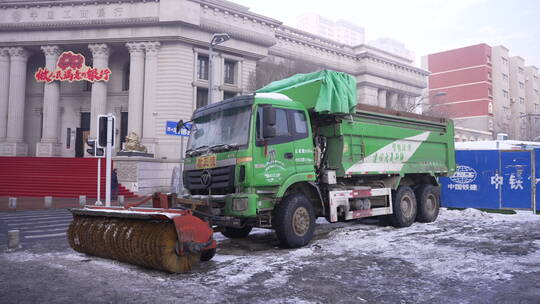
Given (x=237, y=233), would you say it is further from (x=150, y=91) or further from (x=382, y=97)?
(x=382, y=97)

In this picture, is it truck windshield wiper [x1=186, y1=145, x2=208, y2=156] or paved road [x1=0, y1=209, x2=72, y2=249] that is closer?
truck windshield wiper [x1=186, y1=145, x2=208, y2=156]

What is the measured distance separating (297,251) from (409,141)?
5.47 meters

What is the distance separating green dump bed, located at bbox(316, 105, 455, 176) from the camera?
934cm

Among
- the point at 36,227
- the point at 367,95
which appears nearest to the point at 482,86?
the point at 367,95

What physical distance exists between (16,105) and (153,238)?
34396mm

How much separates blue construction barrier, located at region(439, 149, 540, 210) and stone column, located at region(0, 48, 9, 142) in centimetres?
3467

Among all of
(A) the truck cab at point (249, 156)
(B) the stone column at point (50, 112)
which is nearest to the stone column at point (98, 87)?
(B) the stone column at point (50, 112)

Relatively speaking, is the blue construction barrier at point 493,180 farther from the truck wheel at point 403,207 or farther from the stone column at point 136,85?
the stone column at point 136,85

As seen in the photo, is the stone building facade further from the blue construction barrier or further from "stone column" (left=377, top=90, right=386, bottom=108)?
"stone column" (left=377, top=90, right=386, bottom=108)

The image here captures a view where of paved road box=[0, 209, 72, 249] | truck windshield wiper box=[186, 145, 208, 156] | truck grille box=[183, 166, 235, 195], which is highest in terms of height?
truck windshield wiper box=[186, 145, 208, 156]

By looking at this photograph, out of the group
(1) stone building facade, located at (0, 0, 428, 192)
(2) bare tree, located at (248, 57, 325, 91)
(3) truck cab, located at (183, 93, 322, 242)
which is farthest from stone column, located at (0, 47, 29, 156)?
(3) truck cab, located at (183, 93, 322, 242)

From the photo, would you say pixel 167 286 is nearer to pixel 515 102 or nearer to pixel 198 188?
pixel 198 188

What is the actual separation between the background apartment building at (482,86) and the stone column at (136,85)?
5426 centimetres

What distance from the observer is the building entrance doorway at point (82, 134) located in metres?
35.5
